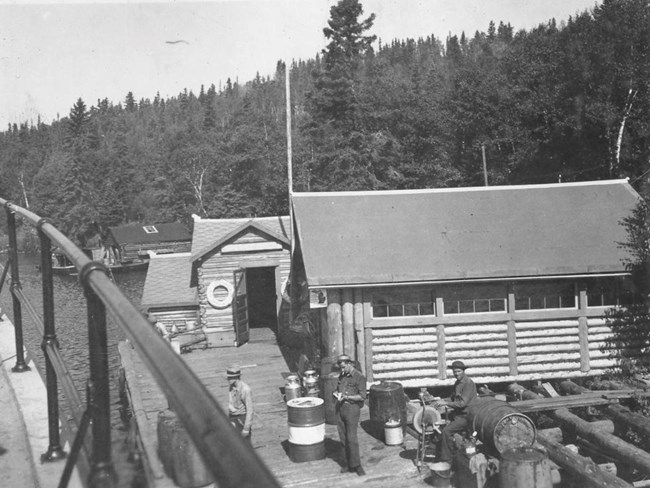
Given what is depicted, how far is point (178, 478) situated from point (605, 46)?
132 feet

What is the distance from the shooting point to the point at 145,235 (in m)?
61.6

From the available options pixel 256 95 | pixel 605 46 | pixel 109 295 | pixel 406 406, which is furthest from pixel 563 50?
pixel 256 95

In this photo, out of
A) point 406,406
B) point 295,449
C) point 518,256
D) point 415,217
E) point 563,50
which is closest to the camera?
point 295,449

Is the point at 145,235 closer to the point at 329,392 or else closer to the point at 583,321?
the point at 329,392

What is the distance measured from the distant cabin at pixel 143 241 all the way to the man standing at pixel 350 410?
166 ft

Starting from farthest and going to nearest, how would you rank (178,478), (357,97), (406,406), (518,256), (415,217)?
(357,97) → (415,217) → (518,256) → (406,406) → (178,478)

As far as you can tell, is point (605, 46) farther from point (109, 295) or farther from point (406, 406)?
point (109, 295)

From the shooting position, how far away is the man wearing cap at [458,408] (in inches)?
409

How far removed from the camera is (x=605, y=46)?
120ft

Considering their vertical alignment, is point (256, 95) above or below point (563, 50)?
above

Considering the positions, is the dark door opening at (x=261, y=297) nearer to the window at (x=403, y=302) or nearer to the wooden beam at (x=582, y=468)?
the window at (x=403, y=302)

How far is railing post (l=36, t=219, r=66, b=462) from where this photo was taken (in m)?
2.60

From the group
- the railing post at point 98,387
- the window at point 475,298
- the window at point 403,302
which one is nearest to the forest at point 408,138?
the window at point 475,298

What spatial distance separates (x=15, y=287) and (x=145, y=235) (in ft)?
195
